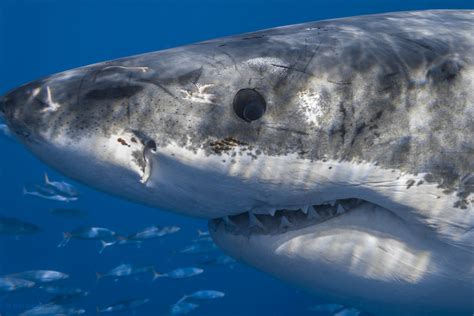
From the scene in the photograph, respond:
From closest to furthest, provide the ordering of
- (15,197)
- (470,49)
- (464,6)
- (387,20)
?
(470,49) < (387,20) < (464,6) < (15,197)

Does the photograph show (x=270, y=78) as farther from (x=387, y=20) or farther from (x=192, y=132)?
(x=387, y=20)

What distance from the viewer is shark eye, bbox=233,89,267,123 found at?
5.61ft

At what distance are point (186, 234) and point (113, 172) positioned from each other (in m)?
43.3

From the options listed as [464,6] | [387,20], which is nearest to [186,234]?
[464,6]

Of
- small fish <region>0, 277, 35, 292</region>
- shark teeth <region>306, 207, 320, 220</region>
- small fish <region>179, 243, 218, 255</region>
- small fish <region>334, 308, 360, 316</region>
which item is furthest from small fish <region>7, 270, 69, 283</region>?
shark teeth <region>306, 207, 320, 220</region>

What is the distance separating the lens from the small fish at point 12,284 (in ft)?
39.0

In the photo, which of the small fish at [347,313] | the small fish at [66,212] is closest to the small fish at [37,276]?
the small fish at [66,212]

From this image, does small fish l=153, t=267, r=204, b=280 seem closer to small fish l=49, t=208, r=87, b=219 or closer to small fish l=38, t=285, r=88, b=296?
small fish l=38, t=285, r=88, b=296

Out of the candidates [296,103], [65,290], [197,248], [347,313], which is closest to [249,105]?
[296,103]

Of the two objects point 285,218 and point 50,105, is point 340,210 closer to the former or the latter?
point 285,218

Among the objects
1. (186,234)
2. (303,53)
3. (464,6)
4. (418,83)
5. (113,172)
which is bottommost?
(186,234)

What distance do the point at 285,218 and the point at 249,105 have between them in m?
0.47

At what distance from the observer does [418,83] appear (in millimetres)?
1823

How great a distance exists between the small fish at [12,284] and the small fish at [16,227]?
108cm
